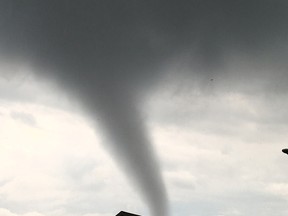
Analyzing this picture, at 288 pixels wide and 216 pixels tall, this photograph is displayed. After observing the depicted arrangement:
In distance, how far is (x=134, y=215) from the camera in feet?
209

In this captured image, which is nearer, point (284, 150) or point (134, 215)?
point (284, 150)

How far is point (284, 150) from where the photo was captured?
54.3 metres

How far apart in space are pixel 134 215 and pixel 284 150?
81.3 feet
